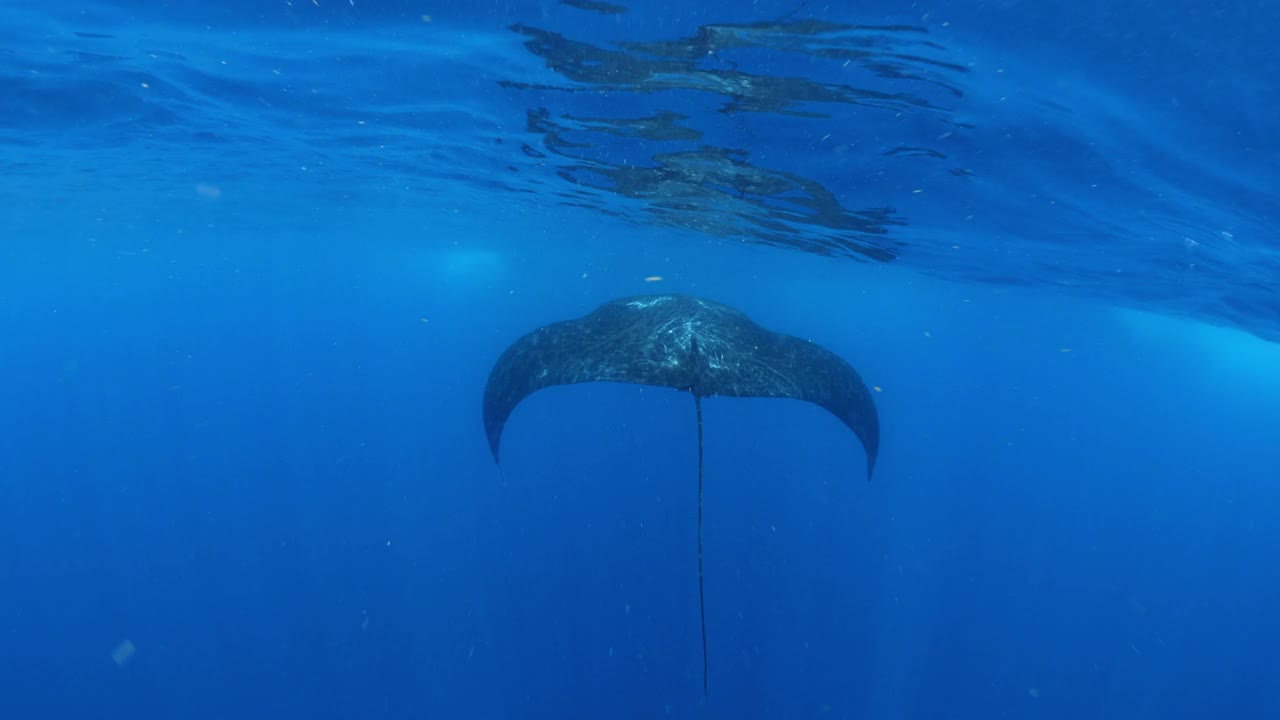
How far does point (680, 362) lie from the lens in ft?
22.7

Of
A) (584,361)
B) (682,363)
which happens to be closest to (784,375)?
(682,363)

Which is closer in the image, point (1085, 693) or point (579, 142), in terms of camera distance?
point (579, 142)

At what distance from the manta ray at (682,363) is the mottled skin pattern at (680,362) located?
1cm

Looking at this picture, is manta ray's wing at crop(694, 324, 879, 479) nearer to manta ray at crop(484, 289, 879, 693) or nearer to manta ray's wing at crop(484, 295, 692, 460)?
manta ray at crop(484, 289, 879, 693)

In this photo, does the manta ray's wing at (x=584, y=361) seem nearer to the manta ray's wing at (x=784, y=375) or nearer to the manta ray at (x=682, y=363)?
the manta ray at (x=682, y=363)

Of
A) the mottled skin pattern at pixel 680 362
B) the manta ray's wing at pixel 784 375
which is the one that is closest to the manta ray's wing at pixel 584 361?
the mottled skin pattern at pixel 680 362

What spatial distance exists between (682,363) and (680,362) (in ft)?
0.10

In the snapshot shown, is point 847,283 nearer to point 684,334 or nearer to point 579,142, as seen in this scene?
point 579,142

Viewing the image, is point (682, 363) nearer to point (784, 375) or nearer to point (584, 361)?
point (584, 361)

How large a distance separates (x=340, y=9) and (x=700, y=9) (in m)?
5.27

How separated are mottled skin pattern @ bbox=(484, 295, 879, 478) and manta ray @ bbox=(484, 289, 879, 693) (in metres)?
0.01

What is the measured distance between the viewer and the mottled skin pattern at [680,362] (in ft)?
22.7

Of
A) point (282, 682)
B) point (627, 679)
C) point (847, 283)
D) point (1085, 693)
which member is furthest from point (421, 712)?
point (847, 283)

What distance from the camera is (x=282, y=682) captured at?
1725 centimetres
